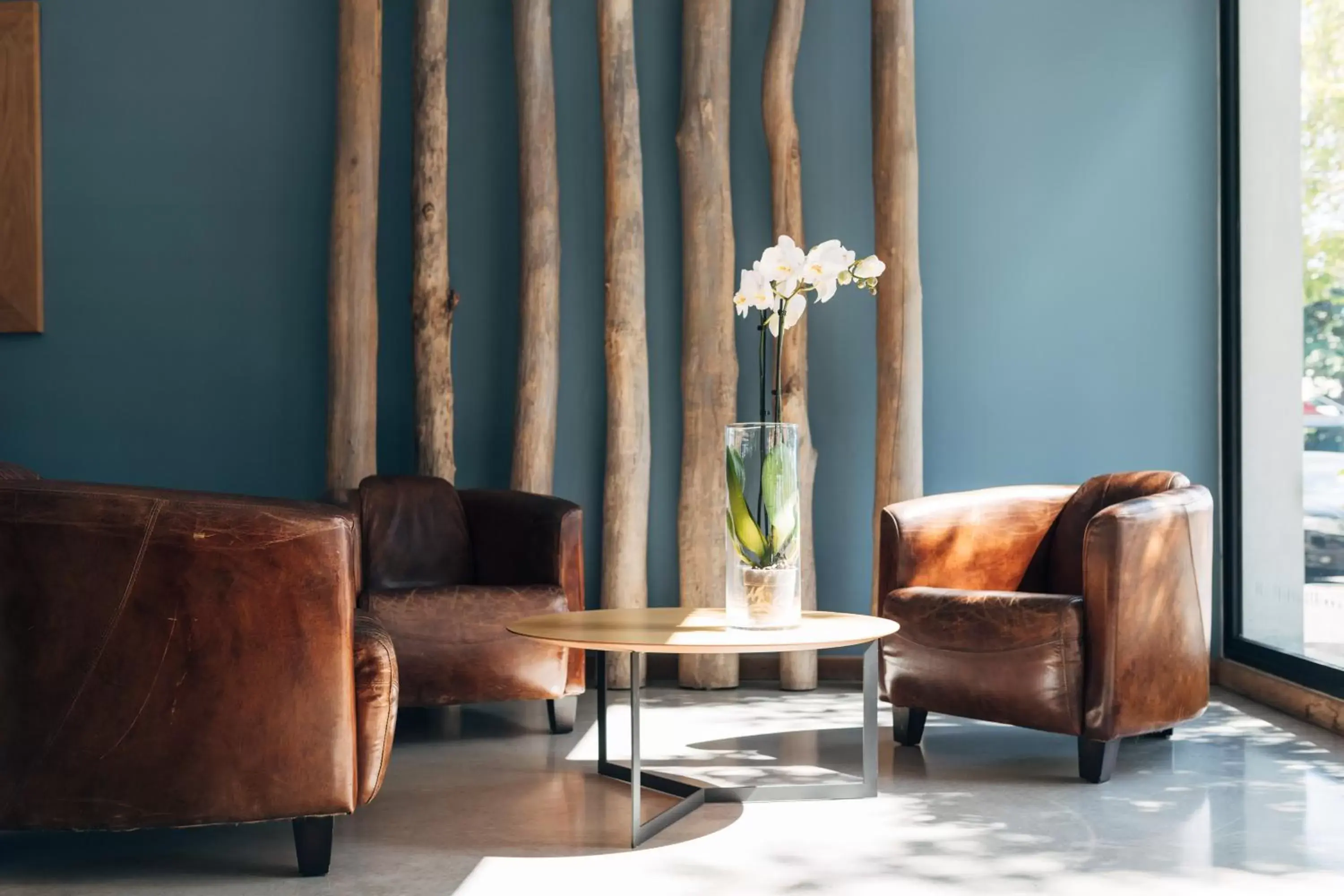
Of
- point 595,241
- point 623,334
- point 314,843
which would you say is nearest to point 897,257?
point 623,334

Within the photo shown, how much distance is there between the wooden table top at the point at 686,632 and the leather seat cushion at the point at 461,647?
0.42m

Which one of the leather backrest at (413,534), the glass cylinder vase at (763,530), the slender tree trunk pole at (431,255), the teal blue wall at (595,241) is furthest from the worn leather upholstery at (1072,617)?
the slender tree trunk pole at (431,255)

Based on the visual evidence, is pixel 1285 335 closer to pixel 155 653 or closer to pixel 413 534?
pixel 413 534

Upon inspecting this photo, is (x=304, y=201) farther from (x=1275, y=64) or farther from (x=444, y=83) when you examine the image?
(x=1275, y=64)

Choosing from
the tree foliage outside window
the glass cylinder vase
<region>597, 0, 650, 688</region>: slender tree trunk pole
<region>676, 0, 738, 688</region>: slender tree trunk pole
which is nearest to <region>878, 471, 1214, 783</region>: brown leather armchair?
the glass cylinder vase

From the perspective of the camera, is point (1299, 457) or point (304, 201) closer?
point (1299, 457)

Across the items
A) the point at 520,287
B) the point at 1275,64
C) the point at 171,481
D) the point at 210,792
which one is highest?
the point at 1275,64

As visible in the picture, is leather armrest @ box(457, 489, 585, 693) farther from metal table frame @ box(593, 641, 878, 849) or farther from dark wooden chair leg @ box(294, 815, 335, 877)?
dark wooden chair leg @ box(294, 815, 335, 877)

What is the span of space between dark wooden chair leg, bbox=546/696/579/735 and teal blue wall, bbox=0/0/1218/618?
3.12 ft

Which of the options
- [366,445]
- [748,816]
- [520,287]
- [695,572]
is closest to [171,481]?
[366,445]

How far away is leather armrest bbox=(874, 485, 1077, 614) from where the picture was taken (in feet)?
11.7

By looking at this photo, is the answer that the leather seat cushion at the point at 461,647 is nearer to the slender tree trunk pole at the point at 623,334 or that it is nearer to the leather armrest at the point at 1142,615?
the slender tree trunk pole at the point at 623,334

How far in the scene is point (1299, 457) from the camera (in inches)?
159

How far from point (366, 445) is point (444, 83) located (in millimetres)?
1298
